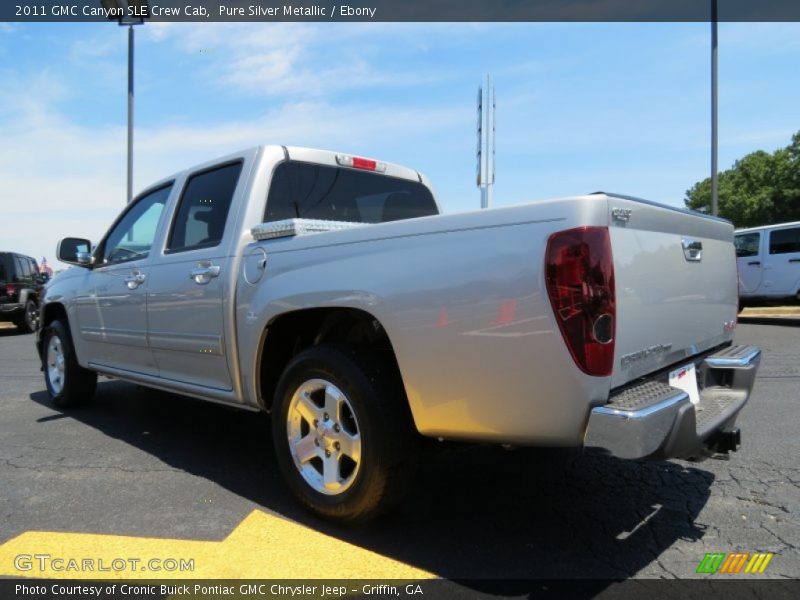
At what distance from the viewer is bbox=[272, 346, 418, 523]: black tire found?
2.58 m

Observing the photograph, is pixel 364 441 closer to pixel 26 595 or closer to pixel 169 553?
pixel 169 553

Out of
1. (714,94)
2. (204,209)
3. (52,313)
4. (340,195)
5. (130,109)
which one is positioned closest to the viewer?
(204,209)

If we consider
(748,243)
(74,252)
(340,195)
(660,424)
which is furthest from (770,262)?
(74,252)

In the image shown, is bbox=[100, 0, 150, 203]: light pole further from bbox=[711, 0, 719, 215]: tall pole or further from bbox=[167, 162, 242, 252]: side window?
bbox=[711, 0, 719, 215]: tall pole

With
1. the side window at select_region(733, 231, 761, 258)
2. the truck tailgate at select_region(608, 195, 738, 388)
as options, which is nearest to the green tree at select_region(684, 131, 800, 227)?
the side window at select_region(733, 231, 761, 258)

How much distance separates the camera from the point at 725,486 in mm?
3334

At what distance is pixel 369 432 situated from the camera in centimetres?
259

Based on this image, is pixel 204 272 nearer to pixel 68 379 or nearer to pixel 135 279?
pixel 135 279

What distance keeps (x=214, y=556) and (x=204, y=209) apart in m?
2.20

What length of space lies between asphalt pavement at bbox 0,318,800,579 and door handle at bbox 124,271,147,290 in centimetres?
115

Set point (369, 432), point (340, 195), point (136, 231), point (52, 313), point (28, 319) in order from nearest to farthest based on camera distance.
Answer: point (369, 432) < point (340, 195) < point (136, 231) < point (52, 313) < point (28, 319)

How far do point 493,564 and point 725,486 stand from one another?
1.67m

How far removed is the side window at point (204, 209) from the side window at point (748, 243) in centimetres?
1309

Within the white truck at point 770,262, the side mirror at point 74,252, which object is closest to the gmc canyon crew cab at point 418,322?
the side mirror at point 74,252
